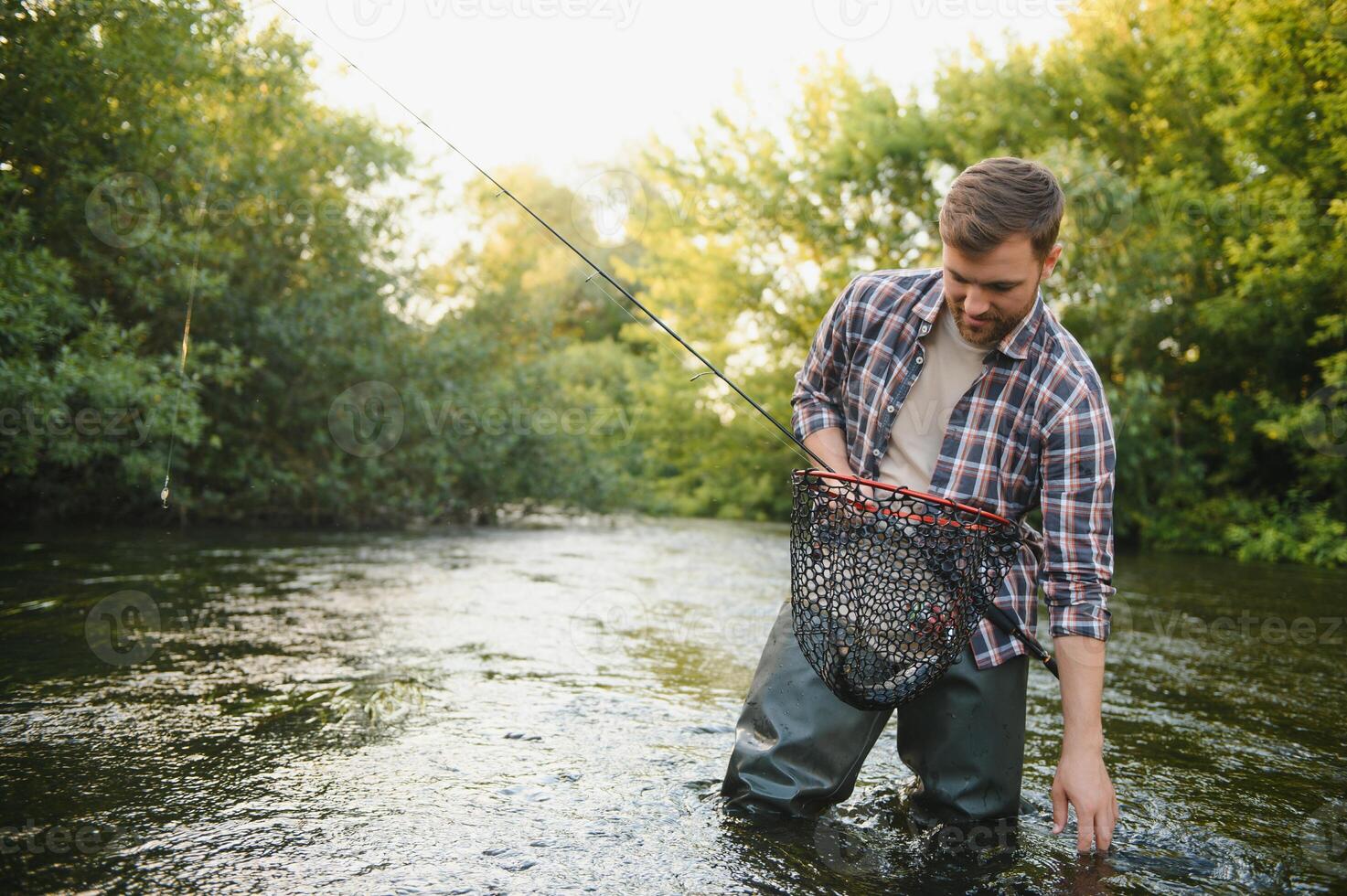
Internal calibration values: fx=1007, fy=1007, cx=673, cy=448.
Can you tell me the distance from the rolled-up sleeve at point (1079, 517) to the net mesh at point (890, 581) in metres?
0.13

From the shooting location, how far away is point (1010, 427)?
2.51 metres

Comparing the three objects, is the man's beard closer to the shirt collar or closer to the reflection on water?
the shirt collar

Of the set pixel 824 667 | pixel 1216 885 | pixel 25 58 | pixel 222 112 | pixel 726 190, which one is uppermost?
pixel 726 190

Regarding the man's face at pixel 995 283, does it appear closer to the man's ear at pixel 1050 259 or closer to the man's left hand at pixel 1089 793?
the man's ear at pixel 1050 259

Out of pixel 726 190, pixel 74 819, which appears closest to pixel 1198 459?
pixel 726 190

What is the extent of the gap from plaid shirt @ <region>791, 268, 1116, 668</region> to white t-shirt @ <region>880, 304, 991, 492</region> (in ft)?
0.11

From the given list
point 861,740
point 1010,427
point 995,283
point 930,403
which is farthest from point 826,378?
point 861,740

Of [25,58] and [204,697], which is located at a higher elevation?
[25,58]

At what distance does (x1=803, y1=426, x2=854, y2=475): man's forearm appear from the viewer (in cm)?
268

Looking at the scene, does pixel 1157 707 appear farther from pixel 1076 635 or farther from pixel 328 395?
pixel 328 395

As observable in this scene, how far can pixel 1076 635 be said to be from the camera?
234 cm

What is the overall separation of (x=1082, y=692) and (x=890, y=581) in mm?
511

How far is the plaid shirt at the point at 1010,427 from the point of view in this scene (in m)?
2.38

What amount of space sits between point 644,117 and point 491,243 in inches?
324
